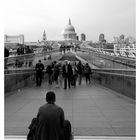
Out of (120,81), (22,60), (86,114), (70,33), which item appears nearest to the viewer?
(86,114)

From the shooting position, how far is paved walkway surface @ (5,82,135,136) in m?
6.37

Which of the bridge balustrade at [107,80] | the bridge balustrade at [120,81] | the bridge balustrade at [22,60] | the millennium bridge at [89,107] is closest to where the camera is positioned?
the millennium bridge at [89,107]

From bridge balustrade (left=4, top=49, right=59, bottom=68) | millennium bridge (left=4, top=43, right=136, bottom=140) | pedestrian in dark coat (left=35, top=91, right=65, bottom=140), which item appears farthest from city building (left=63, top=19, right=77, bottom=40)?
pedestrian in dark coat (left=35, top=91, right=65, bottom=140)

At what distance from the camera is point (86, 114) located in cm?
784

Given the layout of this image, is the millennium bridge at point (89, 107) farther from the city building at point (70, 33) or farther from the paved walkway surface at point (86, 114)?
the city building at point (70, 33)

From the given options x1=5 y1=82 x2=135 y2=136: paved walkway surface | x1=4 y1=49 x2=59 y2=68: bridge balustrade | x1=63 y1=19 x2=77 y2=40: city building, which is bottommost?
x1=5 y1=82 x2=135 y2=136: paved walkway surface

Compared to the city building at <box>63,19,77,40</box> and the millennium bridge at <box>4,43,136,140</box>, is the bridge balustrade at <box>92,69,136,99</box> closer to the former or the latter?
the millennium bridge at <box>4,43,136,140</box>

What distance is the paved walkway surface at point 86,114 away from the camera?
637 centimetres

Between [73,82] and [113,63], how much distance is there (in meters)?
2.48

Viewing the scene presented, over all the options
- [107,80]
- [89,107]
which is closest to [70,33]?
[107,80]

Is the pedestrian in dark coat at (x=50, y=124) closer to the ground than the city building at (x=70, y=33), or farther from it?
closer to the ground

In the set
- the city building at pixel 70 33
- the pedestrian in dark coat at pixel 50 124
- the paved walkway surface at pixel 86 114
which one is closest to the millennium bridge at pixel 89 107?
the paved walkway surface at pixel 86 114

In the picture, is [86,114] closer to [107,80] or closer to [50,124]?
[50,124]

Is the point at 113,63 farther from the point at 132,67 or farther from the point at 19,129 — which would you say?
the point at 19,129
